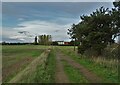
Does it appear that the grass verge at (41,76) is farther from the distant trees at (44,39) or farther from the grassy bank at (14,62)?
the distant trees at (44,39)

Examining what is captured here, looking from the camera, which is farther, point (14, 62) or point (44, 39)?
point (44, 39)

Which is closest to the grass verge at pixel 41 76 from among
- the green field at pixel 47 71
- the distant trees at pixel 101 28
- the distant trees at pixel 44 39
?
the green field at pixel 47 71

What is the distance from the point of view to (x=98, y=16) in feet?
131

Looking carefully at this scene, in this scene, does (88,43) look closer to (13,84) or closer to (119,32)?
(119,32)

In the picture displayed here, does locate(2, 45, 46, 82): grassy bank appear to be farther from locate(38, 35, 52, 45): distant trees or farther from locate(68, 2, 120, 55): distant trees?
locate(38, 35, 52, 45): distant trees

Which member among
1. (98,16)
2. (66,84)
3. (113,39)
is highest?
(98,16)

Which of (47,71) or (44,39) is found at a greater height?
(44,39)

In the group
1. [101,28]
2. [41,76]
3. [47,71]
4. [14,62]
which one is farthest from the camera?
[101,28]

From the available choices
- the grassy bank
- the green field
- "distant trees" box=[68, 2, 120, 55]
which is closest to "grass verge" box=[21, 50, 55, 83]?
the green field

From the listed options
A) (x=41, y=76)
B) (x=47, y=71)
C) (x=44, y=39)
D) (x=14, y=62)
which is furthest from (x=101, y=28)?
A: (x=44, y=39)

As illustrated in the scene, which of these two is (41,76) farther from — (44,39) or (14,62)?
(44,39)

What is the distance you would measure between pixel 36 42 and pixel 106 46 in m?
152

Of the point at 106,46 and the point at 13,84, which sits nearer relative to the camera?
the point at 13,84

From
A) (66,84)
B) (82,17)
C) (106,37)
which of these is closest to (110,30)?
(106,37)
